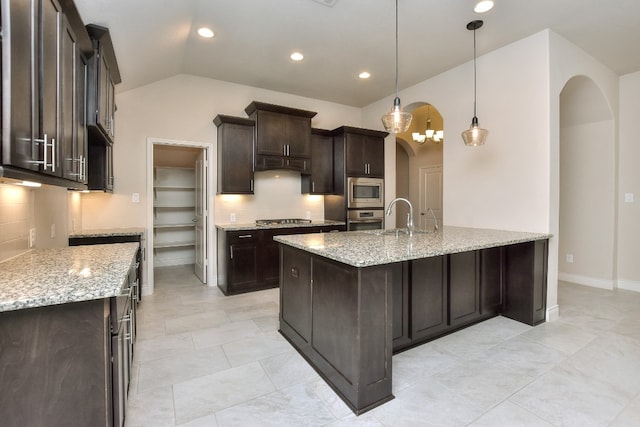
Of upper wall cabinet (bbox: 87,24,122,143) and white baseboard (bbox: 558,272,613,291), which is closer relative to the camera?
upper wall cabinet (bbox: 87,24,122,143)

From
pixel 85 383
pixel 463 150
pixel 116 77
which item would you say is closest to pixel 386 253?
pixel 85 383

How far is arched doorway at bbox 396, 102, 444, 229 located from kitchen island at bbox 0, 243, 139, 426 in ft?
21.7

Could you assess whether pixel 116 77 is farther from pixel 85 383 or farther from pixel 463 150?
pixel 463 150

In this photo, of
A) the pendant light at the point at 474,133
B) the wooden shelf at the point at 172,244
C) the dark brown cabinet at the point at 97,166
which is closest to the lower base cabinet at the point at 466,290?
the pendant light at the point at 474,133

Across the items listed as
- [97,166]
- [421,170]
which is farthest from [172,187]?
[421,170]

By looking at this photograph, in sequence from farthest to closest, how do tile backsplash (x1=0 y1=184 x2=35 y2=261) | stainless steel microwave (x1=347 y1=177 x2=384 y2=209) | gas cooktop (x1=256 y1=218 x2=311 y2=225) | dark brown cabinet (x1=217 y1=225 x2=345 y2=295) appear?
stainless steel microwave (x1=347 y1=177 x2=384 y2=209), gas cooktop (x1=256 y1=218 x2=311 y2=225), dark brown cabinet (x1=217 y1=225 x2=345 y2=295), tile backsplash (x1=0 y1=184 x2=35 y2=261)

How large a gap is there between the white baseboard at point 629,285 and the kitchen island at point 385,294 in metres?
2.16

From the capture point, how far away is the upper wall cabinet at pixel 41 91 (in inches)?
42.7

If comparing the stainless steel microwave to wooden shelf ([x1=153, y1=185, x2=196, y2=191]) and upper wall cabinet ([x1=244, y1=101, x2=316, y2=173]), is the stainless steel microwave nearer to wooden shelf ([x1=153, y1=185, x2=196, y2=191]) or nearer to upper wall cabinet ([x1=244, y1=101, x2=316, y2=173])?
upper wall cabinet ([x1=244, y1=101, x2=316, y2=173])

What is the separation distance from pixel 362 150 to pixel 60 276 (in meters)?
4.27

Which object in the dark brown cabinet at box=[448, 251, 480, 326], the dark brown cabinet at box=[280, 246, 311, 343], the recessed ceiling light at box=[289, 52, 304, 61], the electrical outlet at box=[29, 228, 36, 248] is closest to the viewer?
the electrical outlet at box=[29, 228, 36, 248]

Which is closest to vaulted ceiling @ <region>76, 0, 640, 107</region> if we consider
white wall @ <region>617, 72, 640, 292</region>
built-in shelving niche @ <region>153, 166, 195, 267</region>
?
white wall @ <region>617, 72, 640, 292</region>

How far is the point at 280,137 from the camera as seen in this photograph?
4398 millimetres

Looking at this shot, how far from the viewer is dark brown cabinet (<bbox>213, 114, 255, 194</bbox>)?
418cm
